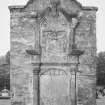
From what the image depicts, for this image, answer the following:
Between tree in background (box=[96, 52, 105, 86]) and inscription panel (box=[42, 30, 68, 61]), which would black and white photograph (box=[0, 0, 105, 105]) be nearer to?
inscription panel (box=[42, 30, 68, 61])

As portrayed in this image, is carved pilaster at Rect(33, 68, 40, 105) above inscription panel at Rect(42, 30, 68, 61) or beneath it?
beneath

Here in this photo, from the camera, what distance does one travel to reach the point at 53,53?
11.4 metres

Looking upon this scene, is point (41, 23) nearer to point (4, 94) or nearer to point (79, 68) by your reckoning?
point (79, 68)

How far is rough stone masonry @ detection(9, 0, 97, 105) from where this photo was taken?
11.3 meters

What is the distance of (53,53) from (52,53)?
42mm

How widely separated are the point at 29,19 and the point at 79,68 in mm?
2914

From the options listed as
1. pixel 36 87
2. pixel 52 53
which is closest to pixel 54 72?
pixel 52 53

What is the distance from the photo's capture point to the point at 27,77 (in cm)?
1144

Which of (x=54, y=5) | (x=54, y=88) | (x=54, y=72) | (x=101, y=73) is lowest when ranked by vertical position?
(x=101, y=73)

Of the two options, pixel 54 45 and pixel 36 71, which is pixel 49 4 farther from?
pixel 36 71

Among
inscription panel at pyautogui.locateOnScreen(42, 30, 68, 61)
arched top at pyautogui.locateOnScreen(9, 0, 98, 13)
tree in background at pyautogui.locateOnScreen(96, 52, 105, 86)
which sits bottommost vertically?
tree in background at pyautogui.locateOnScreen(96, 52, 105, 86)

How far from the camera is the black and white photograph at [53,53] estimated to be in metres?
11.3

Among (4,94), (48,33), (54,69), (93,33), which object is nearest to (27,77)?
(54,69)

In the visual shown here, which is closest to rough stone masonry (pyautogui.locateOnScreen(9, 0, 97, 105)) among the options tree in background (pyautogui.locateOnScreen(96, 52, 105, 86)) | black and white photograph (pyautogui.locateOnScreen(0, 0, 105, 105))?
black and white photograph (pyautogui.locateOnScreen(0, 0, 105, 105))
